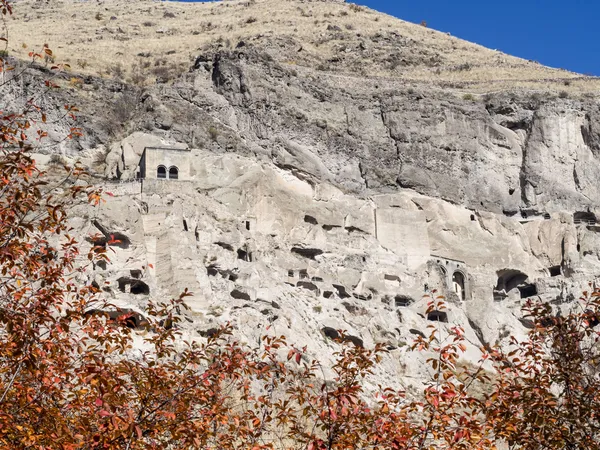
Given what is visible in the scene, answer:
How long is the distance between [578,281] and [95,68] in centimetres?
3901

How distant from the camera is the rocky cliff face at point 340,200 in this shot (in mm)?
36844

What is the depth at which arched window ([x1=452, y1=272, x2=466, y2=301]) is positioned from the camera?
4606 centimetres

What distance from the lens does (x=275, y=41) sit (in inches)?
2707

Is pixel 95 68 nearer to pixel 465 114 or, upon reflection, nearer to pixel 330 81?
pixel 330 81

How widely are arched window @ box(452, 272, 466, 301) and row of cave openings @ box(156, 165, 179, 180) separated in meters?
16.4

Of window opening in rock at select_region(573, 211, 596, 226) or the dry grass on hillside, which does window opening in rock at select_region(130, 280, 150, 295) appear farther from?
the dry grass on hillside

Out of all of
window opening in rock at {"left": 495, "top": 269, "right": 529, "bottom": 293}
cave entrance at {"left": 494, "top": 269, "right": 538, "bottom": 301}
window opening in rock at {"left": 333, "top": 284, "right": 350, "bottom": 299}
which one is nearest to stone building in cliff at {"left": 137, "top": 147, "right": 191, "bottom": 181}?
window opening in rock at {"left": 333, "top": 284, "right": 350, "bottom": 299}

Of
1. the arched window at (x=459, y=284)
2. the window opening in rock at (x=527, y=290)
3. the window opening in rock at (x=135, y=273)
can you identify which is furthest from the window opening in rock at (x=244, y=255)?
the window opening in rock at (x=527, y=290)

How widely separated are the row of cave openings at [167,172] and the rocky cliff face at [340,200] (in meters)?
0.49

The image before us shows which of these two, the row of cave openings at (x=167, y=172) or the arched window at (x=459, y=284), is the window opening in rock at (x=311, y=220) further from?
the arched window at (x=459, y=284)

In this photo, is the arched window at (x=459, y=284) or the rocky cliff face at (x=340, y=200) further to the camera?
the arched window at (x=459, y=284)

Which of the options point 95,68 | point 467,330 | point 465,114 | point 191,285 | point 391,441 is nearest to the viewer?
point 391,441

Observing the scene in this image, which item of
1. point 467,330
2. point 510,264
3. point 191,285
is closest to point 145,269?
point 191,285

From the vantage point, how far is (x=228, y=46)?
246ft
